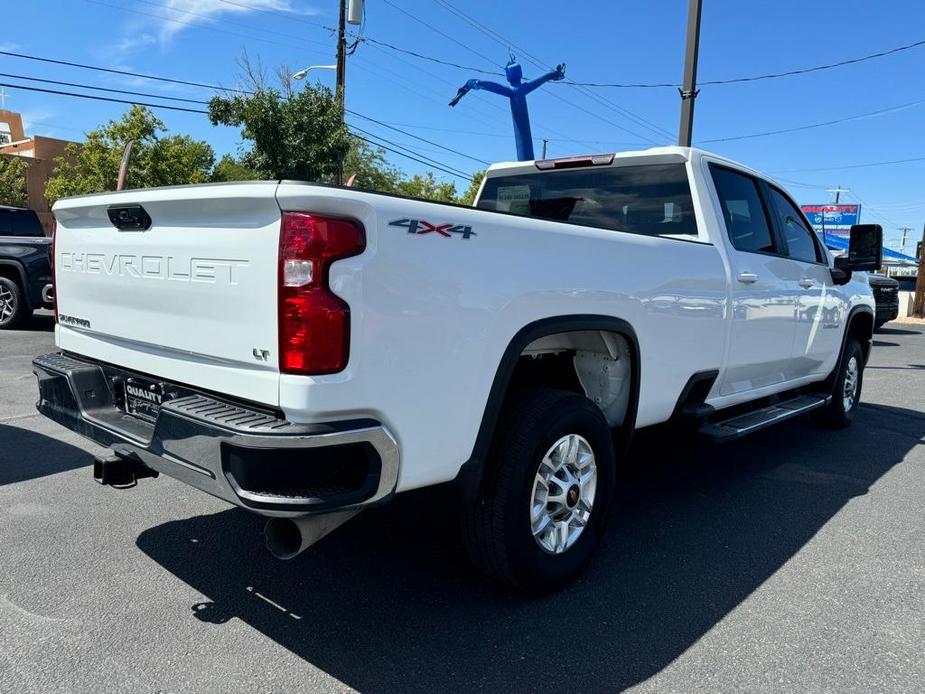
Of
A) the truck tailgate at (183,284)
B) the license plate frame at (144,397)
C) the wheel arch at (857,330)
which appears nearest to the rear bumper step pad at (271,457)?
the truck tailgate at (183,284)

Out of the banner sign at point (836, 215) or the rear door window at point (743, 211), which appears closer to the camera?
the rear door window at point (743, 211)

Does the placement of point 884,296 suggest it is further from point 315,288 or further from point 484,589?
point 315,288

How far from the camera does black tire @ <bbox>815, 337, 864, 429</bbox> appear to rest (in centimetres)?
634

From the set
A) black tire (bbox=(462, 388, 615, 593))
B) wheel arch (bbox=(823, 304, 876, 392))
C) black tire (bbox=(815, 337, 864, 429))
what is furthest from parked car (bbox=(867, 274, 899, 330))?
black tire (bbox=(462, 388, 615, 593))

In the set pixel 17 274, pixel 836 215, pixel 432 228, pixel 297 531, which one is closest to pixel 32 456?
pixel 297 531

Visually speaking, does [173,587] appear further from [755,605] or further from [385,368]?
[755,605]

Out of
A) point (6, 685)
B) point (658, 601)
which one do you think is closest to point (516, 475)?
point (658, 601)

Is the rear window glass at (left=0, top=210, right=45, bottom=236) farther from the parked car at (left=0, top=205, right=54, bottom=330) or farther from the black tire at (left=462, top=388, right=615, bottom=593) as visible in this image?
the black tire at (left=462, top=388, right=615, bottom=593)

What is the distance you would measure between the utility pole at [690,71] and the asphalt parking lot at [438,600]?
6.45 metres

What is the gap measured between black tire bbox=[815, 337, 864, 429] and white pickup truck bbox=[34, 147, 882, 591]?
2492mm

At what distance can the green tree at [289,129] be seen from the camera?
52.2ft

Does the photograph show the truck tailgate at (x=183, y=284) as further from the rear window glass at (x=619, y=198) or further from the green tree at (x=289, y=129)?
the green tree at (x=289, y=129)

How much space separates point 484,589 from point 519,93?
10446mm

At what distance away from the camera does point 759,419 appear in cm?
458
